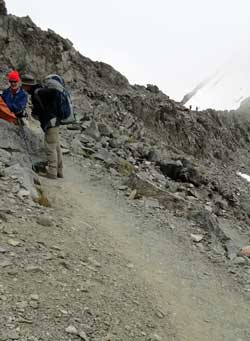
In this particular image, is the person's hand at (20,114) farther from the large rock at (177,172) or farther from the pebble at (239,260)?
the large rock at (177,172)

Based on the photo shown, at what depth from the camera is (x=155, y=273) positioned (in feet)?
29.4

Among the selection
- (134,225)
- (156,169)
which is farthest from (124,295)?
(156,169)

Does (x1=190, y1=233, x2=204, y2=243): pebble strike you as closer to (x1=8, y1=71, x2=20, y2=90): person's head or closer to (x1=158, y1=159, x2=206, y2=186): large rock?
(x1=8, y1=71, x2=20, y2=90): person's head

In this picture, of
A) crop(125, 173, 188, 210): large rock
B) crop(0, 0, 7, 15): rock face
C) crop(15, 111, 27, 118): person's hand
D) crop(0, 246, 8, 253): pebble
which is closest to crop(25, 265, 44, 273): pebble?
crop(0, 246, 8, 253): pebble

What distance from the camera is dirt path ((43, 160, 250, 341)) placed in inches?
295

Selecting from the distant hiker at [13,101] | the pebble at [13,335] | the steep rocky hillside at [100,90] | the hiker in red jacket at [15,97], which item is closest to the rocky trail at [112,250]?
the pebble at [13,335]

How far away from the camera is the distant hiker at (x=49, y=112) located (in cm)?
1195

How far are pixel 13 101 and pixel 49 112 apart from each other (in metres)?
0.90

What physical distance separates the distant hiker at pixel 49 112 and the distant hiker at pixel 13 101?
0.94ft

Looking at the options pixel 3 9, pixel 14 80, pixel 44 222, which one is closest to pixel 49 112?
pixel 14 80

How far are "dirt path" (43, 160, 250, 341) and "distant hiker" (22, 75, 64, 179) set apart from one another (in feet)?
2.01

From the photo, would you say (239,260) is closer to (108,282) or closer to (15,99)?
(108,282)

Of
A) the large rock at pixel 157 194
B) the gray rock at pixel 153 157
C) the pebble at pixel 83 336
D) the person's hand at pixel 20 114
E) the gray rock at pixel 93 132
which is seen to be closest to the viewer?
the pebble at pixel 83 336

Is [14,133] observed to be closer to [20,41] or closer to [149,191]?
[149,191]
